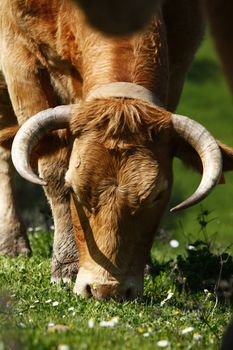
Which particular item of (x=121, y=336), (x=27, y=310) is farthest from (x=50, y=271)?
(x=121, y=336)

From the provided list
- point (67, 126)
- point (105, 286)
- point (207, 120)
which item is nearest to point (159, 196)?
point (105, 286)

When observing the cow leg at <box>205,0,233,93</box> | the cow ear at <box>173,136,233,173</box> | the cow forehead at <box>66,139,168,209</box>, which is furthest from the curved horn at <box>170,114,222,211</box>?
the cow leg at <box>205,0,233,93</box>

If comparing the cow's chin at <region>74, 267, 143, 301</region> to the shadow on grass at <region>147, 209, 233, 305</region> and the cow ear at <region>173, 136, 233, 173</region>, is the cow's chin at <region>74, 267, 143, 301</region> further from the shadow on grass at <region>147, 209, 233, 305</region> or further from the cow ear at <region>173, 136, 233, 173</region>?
the cow ear at <region>173, 136, 233, 173</region>

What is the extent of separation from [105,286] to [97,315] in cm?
125

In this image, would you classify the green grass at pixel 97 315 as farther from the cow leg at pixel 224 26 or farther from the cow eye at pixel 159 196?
the cow leg at pixel 224 26

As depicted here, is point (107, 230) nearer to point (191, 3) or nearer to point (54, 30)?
point (54, 30)

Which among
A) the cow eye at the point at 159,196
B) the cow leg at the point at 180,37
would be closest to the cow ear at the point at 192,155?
the cow eye at the point at 159,196

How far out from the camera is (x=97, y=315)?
23.3 ft

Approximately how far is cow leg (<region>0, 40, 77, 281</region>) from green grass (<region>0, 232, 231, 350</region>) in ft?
0.85

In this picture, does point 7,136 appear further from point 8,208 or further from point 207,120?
point 207,120

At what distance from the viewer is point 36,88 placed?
10039mm

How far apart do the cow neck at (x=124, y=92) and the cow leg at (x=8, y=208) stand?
240cm

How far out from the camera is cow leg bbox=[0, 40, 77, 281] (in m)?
9.69

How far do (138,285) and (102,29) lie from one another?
16.6 feet
